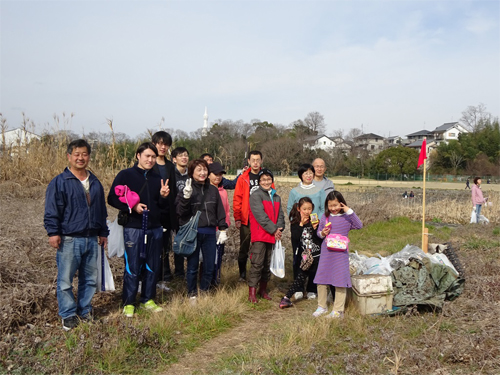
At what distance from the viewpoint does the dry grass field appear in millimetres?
3225

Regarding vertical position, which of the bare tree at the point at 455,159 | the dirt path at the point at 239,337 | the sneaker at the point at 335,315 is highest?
the bare tree at the point at 455,159

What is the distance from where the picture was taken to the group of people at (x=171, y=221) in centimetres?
374

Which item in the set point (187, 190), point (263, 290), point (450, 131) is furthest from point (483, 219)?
point (450, 131)

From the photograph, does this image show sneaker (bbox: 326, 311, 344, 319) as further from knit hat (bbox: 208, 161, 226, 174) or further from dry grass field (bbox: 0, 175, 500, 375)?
knit hat (bbox: 208, 161, 226, 174)

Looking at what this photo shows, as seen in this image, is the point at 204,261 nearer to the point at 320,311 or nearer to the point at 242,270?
the point at 242,270

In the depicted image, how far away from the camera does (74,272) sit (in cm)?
379

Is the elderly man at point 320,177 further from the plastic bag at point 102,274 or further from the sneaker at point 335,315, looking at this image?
the plastic bag at point 102,274

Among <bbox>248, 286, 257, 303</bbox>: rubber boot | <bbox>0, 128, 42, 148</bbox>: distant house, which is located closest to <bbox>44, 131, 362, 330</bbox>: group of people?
<bbox>248, 286, 257, 303</bbox>: rubber boot

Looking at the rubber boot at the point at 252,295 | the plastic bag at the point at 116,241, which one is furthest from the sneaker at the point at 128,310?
the rubber boot at the point at 252,295

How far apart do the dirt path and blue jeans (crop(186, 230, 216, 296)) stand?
64cm

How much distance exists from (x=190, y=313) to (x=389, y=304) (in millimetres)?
2121

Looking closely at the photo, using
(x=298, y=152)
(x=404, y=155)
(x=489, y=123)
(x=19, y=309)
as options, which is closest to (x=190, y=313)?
(x=19, y=309)

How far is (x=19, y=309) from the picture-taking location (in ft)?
12.4

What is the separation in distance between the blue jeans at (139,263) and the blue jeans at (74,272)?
1.15 ft
